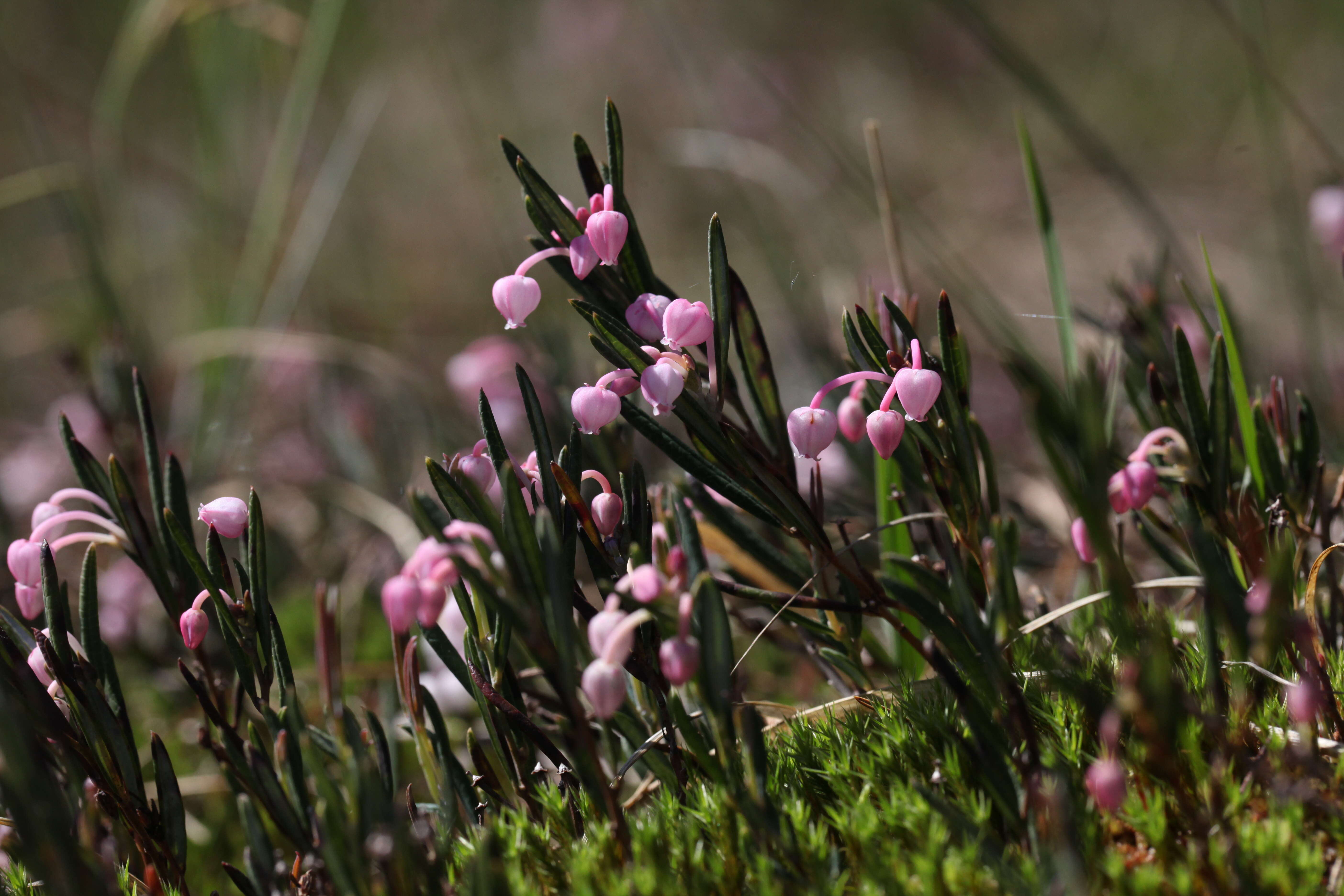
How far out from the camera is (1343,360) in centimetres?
303

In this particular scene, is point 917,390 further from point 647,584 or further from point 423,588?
point 423,588

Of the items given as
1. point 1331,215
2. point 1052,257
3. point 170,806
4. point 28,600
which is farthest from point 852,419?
point 1331,215

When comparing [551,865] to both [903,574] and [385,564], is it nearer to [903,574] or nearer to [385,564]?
[903,574]

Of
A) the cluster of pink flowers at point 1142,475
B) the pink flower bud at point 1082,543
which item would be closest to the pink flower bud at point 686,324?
the cluster of pink flowers at point 1142,475

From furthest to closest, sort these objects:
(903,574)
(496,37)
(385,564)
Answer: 1. (496,37)
2. (385,564)
3. (903,574)

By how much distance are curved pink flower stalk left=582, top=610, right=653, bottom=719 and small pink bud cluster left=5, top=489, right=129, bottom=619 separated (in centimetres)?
60

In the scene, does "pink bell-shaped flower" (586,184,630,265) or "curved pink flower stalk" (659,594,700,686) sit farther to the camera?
"pink bell-shaped flower" (586,184,630,265)

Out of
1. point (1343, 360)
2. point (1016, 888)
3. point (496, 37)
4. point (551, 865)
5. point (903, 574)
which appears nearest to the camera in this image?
point (1016, 888)

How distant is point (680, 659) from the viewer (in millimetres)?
672

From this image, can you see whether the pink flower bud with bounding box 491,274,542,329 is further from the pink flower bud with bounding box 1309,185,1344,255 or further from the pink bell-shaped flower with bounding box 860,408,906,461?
the pink flower bud with bounding box 1309,185,1344,255

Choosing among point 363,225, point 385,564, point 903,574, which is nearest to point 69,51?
point 363,225

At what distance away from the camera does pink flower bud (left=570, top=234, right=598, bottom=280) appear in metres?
0.88

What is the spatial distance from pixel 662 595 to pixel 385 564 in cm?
169

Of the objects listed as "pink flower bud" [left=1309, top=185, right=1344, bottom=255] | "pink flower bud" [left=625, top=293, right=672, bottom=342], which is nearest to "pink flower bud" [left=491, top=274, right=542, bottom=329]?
"pink flower bud" [left=625, top=293, right=672, bottom=342]
